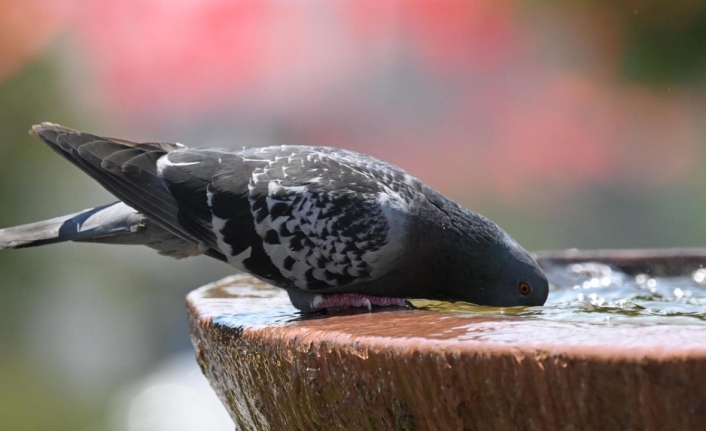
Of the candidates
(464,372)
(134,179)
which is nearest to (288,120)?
(134,179)

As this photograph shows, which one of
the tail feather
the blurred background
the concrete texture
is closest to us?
the concrete texture

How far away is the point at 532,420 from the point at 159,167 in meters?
2.09

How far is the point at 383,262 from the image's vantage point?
10.7ft

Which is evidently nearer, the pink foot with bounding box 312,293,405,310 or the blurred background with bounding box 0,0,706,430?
the pink foot with bounding box 312,293,405,310

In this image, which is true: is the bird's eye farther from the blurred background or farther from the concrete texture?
the blurred background

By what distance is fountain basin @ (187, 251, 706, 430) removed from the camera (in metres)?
1.60

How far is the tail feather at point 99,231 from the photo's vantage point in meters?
3.62

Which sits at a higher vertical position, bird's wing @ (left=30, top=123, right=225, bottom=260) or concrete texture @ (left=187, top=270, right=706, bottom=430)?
bird's wing @ (left=30, top=123, right=225, bottom=260)

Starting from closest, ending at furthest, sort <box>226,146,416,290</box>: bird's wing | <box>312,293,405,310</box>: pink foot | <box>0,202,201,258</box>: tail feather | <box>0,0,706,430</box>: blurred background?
<box>226,146,416,290</box>: bird's wing, <box>312,293,405,310</box>: pink foot, <box>0,202,201,258</box>: tail feather, <box>0,0,706,430</box>: blurred background

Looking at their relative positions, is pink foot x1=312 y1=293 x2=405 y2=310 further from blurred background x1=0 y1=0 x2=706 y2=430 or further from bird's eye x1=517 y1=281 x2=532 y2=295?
blurred background x1=0 y1=0 x2=706 y2=430

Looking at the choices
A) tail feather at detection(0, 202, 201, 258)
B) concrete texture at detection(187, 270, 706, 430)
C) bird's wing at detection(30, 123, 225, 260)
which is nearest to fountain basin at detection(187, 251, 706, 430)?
concrete texture at detection(187, 270, 706, 430)

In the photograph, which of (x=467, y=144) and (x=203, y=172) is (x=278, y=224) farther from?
(x=467, y=144)

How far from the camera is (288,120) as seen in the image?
9.38 m

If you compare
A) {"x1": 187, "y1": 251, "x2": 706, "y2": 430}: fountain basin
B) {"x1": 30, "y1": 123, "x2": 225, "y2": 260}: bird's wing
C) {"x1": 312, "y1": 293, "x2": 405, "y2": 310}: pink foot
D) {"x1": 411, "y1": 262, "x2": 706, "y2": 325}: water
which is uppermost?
{"x1": 30, "y1": 123, "x2": 225, "y2": 260}: bird's wing
